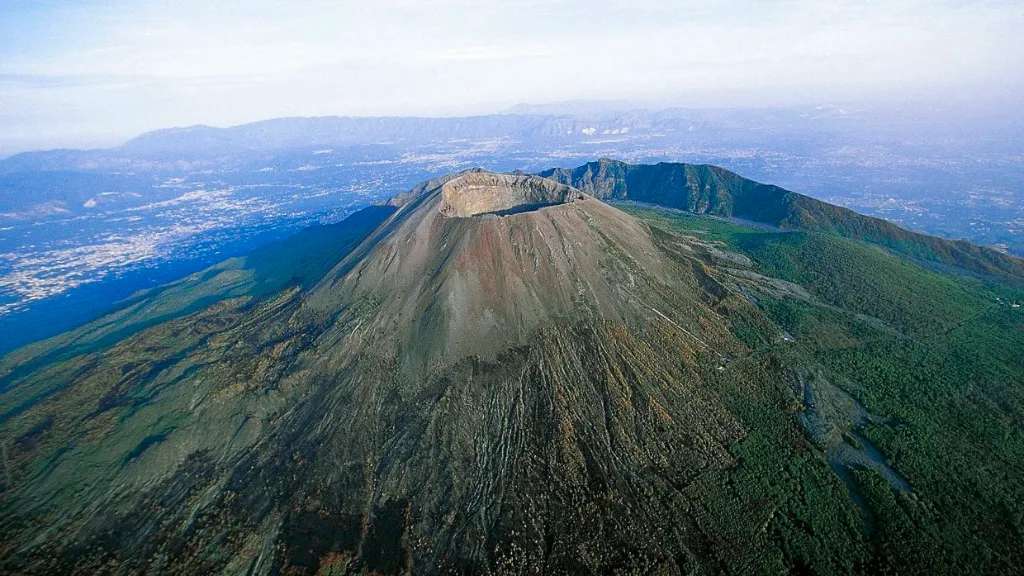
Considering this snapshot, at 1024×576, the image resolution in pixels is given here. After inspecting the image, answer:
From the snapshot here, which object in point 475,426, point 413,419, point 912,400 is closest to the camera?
point 475,426

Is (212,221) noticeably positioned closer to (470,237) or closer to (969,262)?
(470,237)

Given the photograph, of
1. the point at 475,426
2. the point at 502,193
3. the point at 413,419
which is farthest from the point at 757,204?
the point at 413,419

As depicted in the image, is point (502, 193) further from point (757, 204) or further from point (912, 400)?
point (757, 204)

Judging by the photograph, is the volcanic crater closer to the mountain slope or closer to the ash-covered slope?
the ash-covered slope

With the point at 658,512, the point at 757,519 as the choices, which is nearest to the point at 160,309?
the point at 658,512

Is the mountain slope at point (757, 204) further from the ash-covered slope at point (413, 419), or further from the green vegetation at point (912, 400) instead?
the ash-covered slope at point (413, 419)

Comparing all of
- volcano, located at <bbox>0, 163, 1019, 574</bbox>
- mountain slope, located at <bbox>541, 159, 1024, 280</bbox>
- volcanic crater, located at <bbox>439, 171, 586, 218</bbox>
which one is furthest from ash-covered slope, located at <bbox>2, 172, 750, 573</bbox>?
mountain slope, located at <bbox>541, 159, 1024, 280</bbox>
